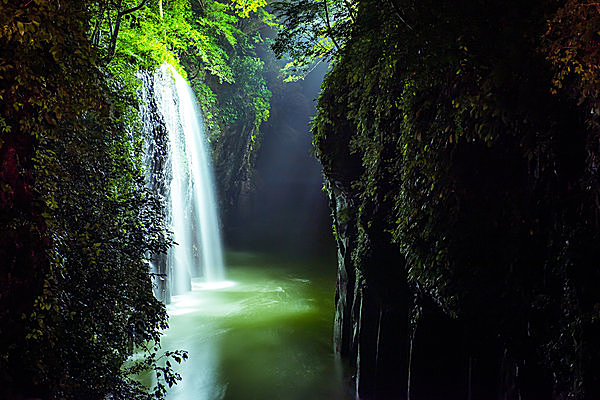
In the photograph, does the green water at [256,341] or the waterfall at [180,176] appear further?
the waterfall at [180,176]

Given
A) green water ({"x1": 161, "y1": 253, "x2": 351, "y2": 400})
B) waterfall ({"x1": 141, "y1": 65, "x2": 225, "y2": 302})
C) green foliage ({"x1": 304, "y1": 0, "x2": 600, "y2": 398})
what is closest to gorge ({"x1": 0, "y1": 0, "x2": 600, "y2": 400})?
green foliage ({"x1": 304, "y1": 0, "x2": 600, "y2": 398})

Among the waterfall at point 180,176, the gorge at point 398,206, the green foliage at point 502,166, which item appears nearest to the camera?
the green foliage at point 502,166

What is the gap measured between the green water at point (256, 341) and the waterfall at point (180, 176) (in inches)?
51.7

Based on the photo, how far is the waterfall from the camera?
39.7 ft

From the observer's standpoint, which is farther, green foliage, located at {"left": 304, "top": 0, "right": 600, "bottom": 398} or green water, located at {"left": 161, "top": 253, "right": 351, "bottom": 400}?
green water, located at {"left": 161, "top": 253, "right": 351, "bottom": 400}

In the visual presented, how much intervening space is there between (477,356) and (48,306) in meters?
5.19

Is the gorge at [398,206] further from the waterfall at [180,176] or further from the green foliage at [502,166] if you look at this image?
the waterfall at [180,176]

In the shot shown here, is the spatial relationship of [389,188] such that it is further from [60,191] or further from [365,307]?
[60,191]

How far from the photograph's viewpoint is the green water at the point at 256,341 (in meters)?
8.63

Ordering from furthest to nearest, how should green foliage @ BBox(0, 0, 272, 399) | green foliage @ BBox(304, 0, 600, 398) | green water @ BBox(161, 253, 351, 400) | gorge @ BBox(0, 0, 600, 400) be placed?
green water @ BBox(161, 253, 351, 400), green foliage @ BBox(0, 0, 272, 399), gorge @ BBox(0, 0, 600, 400), green foliage @ BBox(304, 0, 600, 398)

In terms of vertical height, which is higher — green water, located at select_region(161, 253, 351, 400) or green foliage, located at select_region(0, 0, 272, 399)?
green foliage, located at select_region(0, 0, 272, 399)

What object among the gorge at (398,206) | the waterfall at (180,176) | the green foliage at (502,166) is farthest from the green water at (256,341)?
the green foliage at (502,166)

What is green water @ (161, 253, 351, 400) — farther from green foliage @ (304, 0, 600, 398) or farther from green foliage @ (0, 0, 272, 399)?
green foliage @ (304, 0, 600, 398)

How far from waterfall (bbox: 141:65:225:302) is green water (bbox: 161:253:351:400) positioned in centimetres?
131
